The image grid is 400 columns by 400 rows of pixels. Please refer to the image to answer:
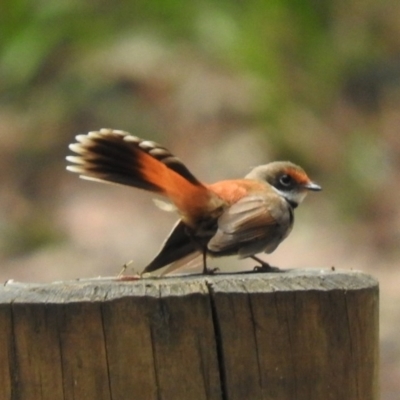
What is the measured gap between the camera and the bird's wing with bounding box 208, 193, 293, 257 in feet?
17.1

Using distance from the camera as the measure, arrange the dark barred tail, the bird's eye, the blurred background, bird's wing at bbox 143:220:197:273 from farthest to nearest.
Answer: the blurred background → the bird's eye → bird's wing at bbox 143:220:197:273 → the dark barred tail

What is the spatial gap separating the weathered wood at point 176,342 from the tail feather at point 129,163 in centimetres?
102

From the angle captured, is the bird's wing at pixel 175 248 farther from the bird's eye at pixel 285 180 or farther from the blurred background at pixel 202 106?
the blurred background at pixel 202 106

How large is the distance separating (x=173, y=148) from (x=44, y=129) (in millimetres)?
1094

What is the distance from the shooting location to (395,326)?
941 centimetres

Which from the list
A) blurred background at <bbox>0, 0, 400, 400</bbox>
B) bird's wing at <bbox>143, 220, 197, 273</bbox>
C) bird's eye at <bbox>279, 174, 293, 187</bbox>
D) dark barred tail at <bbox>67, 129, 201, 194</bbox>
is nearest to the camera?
dark barred tail at <bbox>67, 129, 201, 194</bbox>

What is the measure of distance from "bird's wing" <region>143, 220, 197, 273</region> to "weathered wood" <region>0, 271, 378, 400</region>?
50.4 inches

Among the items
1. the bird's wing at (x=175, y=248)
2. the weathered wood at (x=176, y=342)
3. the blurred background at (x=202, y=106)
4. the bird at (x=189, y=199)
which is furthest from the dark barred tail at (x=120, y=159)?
the blurred background at (x=202, y=106)

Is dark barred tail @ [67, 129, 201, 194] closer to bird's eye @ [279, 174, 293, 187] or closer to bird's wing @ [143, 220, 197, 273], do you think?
bird's wing @ [143, 220, 197, 273]

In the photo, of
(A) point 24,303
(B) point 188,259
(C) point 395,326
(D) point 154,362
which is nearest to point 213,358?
(D) point 154,362

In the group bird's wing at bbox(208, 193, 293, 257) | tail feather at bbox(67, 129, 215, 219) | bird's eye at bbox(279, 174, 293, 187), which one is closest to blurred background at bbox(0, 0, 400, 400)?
bird's eye at bbox(279, 174, 293, 187)

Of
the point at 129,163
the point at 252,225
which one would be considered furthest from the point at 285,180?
the point at 129,163

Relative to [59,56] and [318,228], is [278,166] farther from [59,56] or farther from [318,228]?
[59,56]

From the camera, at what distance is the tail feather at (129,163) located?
4.82 metres
